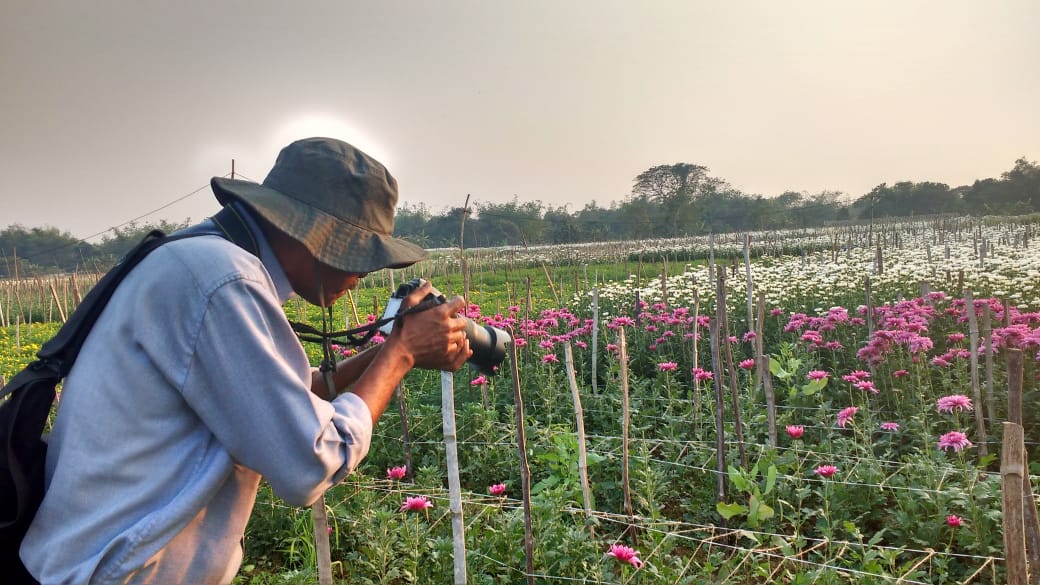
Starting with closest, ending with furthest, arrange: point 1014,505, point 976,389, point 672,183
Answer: point 1014,505, point 976,389, point 672,183

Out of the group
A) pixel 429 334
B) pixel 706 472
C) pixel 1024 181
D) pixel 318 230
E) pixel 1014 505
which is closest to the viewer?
pixel 318 230

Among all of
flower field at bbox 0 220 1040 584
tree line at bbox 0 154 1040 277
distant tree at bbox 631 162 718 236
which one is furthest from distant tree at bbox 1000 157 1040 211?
flower field at bbox 0 220 1040 584

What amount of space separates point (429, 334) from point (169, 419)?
523mm

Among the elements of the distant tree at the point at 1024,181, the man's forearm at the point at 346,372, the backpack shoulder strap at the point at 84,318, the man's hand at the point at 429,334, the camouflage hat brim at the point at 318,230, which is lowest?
the man's forearm at the point at 346,372

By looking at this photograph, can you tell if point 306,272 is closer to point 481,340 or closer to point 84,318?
point 84,318

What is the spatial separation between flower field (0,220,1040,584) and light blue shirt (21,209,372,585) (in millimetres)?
1410

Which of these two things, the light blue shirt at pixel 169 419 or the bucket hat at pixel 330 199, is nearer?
the light blue shirt at pixel 169 419

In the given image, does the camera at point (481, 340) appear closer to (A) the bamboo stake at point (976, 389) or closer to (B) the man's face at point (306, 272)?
(B) the man's face at point (306, 272)

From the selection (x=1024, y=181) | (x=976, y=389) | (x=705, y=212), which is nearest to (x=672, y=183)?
(x=705, y=212)

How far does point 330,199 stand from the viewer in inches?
50.8

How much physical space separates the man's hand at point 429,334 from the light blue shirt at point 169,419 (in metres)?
0.29

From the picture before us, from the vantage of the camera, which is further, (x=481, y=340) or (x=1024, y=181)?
(x=1024, y=181)

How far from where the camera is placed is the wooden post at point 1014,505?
1.65 m

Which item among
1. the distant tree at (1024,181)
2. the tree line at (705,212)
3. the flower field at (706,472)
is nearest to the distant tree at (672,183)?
the tree line at (705,212)
